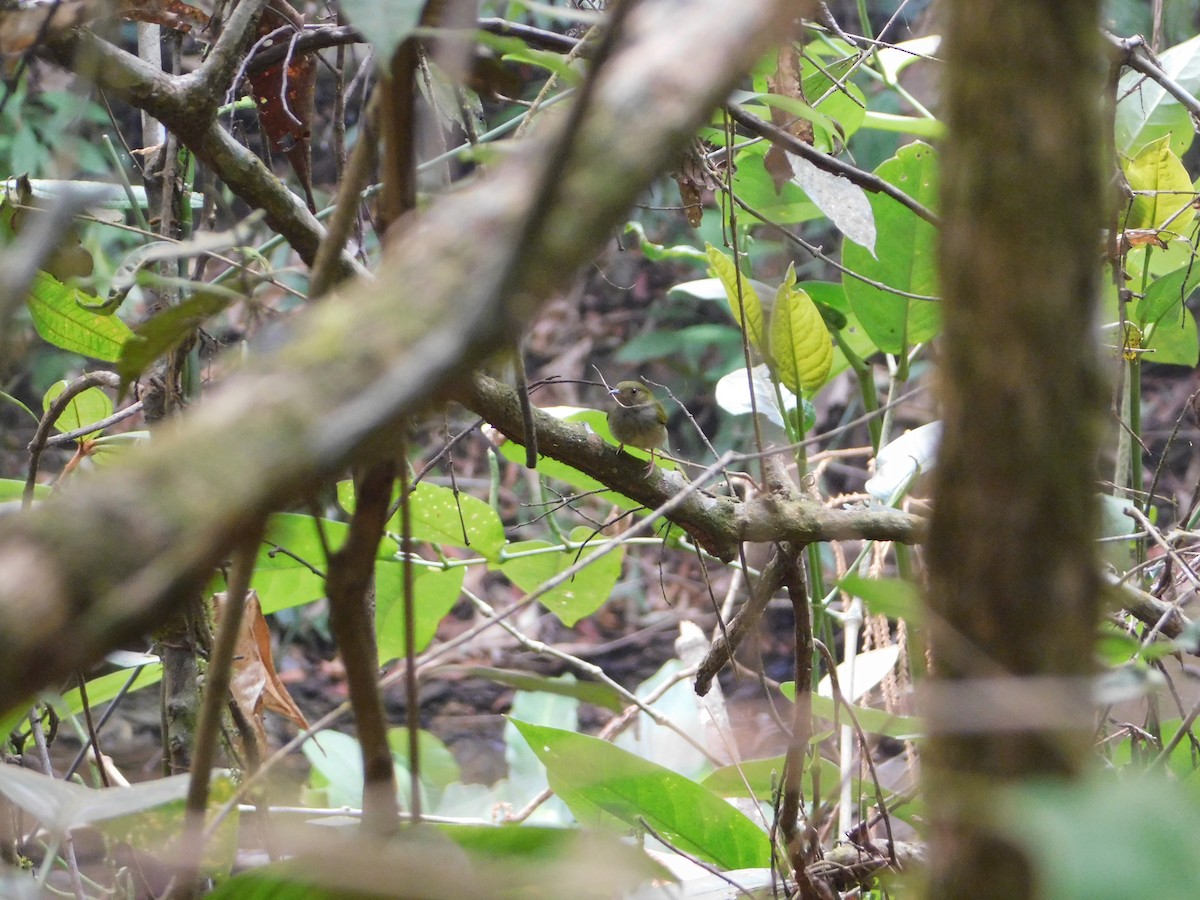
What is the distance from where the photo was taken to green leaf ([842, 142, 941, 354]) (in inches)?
57.4

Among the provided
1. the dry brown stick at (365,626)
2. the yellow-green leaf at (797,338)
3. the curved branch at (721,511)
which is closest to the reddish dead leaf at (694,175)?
the yellow-green leaf at (797,338)

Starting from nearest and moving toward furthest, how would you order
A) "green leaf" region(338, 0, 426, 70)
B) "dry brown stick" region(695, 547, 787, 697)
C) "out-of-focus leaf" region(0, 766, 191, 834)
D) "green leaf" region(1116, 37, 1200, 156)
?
1. "green leaf" region(338, 0, 426, 70)
2. "out-of-focus leaf" region(0, 766, 191, 834)
3. "dry brown stick" region(695, 547, 787, 697)
4. "green leaf" region(1116, 37, 1200, 156)

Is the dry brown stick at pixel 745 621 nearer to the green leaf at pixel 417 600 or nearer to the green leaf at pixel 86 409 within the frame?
the green leaf at pixel 417 600

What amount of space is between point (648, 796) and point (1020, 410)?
920 mm

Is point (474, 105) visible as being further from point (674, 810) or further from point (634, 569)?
point (634, 569)

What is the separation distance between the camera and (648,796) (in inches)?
47.0

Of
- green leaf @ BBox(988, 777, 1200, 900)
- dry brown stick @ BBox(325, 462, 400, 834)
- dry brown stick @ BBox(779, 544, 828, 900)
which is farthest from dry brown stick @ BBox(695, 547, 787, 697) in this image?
green leaf @ BBox(988, 777, 1200, 900)

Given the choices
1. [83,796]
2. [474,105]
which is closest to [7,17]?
[474,105]

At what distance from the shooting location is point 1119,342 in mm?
1258

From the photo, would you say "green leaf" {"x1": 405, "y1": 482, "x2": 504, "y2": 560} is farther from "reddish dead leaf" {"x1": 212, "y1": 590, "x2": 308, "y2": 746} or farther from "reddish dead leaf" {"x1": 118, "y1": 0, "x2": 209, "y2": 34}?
"reddish dead leaf" {"x1": 118, "y1": 0, "x2": 209, "y2": 34}

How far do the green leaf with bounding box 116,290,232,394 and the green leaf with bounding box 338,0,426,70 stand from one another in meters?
0.23

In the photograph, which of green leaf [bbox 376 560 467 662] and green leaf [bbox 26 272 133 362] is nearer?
green leaf [bbox 26 272 133 362]

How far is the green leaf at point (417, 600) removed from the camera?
1555mm

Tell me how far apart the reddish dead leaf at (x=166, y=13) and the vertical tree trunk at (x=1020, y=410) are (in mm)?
943
